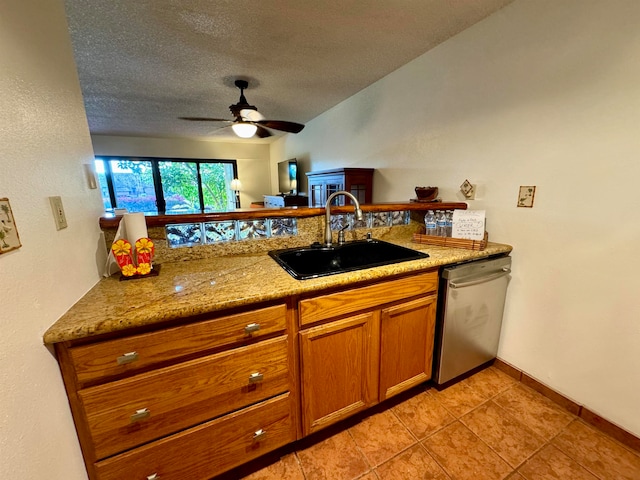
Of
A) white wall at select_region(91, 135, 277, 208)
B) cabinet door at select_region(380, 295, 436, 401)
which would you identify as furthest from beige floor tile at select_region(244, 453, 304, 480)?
white wall at select_region(91, 135, 277, 208)

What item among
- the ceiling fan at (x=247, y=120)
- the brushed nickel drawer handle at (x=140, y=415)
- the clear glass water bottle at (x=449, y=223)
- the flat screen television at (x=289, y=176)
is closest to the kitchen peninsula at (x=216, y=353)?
the brushed nickel drawer handle at (x=140, y=415)

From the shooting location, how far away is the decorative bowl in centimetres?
193

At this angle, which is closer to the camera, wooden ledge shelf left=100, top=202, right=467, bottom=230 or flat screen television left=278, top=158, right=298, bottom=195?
wooden ledge shelf left=100, top=202, right=467, bottom=230

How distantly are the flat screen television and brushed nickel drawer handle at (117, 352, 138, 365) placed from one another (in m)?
4.28

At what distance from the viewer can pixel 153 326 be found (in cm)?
85

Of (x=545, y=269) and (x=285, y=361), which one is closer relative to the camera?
(x=285, y=361)

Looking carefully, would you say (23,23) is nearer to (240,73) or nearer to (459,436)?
(240,73)

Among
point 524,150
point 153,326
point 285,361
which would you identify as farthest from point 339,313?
point 524,150

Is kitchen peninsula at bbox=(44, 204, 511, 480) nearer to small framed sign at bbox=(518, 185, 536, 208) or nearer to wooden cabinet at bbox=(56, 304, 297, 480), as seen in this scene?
wooden cabinet at bbox=(56, 304, 297, 480)

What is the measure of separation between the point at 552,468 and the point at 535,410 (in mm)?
351

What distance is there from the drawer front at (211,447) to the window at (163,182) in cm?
487

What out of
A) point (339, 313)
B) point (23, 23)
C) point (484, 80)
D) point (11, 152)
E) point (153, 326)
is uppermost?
point (484, 80)

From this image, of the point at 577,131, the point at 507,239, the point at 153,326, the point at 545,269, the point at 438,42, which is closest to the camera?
the point at 153,326

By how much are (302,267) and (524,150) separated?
1.47 meters
